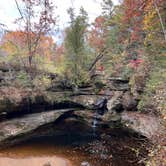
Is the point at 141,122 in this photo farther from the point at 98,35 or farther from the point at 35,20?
the point at 98,35

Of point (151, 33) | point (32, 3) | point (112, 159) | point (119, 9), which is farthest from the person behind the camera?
point (119, 9)

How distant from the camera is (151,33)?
1210cm

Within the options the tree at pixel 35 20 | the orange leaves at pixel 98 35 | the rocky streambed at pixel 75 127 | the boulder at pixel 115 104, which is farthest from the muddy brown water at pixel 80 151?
the orange leaves at pixel 98 35

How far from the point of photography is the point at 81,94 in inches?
565

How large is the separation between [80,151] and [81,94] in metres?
3.91

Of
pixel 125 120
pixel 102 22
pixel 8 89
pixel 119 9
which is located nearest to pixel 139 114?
pixel 125 120

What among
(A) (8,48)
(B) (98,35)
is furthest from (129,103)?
(A) (8,48)

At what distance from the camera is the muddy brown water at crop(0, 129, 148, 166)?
10.2 metres

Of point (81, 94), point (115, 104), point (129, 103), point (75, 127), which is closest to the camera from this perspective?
point (129, 103)

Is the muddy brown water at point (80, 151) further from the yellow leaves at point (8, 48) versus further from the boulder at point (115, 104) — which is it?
the yellow leaves at point (8, 48)

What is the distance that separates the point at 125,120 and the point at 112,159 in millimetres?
2058

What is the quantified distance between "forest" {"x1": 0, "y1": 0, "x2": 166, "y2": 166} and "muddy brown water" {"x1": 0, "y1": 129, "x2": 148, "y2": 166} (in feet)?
0.14

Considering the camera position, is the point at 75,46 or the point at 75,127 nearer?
the point at 75,127

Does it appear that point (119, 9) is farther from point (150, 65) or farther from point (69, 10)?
point (150, 65)
